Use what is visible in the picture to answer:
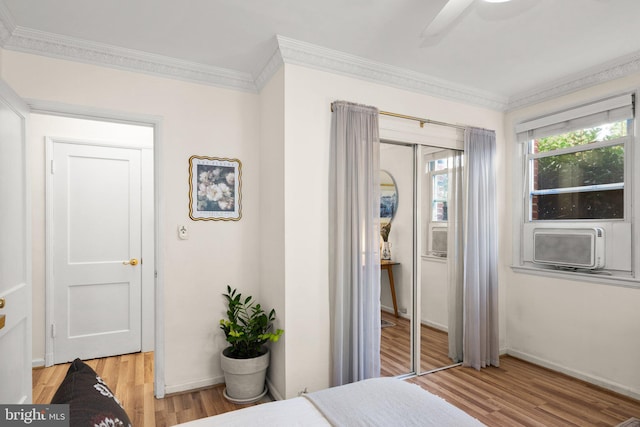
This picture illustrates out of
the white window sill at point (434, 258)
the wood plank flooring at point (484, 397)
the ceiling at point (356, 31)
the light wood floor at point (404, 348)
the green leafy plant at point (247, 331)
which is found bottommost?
the wood plank flooring at point (484, 397)

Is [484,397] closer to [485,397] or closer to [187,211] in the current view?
[485,397]

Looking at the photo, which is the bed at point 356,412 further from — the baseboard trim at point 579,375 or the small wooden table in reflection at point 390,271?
the baseboard trim at point 579,375

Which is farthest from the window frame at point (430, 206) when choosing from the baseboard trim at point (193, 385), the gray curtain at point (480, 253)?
the baseboard trim at point (193, 385)

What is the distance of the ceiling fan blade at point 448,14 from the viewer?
1.48m

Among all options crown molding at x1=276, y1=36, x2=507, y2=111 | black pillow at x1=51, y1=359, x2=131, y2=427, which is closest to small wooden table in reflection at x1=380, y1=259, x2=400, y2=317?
crown molding at x1=276, y1=36, x2=507, y2=111

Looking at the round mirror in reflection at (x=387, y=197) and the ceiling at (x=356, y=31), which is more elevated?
the ceiling at (x=356, y=31)

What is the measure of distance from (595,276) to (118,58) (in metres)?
4.17

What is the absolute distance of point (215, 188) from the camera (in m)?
2.93

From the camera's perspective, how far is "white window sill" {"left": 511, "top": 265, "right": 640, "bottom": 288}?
2.78m

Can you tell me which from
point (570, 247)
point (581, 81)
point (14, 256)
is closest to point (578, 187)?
point (570, 247)

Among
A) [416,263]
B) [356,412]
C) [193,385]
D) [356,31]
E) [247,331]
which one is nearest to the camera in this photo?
[356,412]

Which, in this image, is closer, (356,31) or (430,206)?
(356,31)

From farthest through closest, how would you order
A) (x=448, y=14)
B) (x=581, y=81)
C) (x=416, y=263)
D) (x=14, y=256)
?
(x=416, y=263), (x=581, y=81), (x=14, y=256), (x=448, y=14)

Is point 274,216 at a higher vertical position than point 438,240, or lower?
higher
